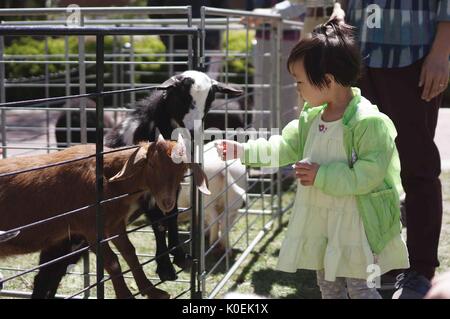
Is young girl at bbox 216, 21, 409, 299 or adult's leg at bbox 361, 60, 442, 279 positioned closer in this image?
young girl at bbox 216, 21, 409, 299

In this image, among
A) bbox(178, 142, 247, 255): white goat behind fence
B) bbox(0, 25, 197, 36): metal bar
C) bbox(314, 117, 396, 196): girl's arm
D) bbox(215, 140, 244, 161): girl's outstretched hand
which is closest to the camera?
bbox(0, 25, 197, 36): metal bar

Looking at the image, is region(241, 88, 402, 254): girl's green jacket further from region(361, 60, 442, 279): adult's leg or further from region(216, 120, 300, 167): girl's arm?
region(361, 60, 442, 279): adult's leg

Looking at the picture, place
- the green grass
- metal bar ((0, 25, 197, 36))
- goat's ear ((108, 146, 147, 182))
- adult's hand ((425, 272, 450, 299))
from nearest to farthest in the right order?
adult's hand ((425, 272, 450, 299)) < metal bar ((0, 25, 197, 36)) < goat's ear ((108, 146, 147, 182)) < the green grass

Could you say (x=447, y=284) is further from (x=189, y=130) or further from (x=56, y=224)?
(x=189, y=130)

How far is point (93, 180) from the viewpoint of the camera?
10.4 feet

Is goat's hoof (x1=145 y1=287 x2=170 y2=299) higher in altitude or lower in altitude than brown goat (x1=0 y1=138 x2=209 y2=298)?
lower

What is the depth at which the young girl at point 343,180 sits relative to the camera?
2.71 metres

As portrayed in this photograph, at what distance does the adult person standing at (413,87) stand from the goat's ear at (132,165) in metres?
1.23

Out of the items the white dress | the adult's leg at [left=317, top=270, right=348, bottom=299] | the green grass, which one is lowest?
the green grass

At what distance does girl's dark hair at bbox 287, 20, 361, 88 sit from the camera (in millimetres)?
2754

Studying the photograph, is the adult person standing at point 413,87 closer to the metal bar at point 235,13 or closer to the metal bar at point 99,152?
the metal bar at point 235,13

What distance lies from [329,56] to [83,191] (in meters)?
1.21

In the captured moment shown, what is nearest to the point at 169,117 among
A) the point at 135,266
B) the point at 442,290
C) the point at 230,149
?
the point at 135,266

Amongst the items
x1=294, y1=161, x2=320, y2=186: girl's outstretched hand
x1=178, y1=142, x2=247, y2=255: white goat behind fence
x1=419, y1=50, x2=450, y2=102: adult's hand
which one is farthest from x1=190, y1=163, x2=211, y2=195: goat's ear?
x1=178, y1=142, x2=247, y2=255: white goat behind fence
